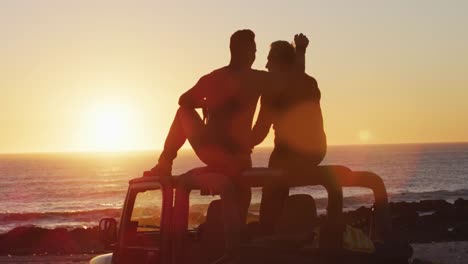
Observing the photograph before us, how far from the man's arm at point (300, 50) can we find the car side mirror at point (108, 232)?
2.07 meters

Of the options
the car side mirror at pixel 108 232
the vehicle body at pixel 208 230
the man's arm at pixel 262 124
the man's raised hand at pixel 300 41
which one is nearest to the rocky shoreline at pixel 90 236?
the car side mirror at pixel 108 232

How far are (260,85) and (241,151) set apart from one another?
0.58 metres

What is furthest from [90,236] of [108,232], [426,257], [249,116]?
[249,116]

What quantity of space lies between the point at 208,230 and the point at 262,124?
140 centimetres

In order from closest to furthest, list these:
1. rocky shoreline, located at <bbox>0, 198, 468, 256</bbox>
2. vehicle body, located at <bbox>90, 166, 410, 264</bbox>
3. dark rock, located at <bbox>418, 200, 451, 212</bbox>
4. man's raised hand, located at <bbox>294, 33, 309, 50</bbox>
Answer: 1. vehicle body, located at <bbox>90, 166, 410, 264</bbox>
2. man's raised hand, located at <bbox>294, 33, 309, 50</bbox>
3. rocky shoreline, located at <bbox>0, 198, 468, 256</bbox>
4. dark rock, located at <bbox>418, 200, 451, 212</bbox>

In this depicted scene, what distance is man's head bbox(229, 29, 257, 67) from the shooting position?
664 centimetres

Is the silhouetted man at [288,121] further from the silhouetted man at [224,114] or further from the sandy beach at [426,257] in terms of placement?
the sandy beach at [426,257]

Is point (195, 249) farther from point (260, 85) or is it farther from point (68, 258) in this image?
point (68, 258)

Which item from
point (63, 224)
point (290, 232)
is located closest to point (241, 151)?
point (290, 232)

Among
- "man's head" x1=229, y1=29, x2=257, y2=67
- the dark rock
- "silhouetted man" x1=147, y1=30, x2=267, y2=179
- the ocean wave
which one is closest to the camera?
"silhouetted man" x1=147, y1=30, x2=267, y2=179

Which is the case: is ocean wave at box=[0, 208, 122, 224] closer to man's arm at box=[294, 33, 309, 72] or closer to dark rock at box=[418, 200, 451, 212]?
dark rock at box=[418, 200, 451, 212]

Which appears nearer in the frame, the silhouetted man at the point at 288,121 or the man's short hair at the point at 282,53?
the silhouetted man at the point at 288,121

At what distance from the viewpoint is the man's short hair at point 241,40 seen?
666 centimetres

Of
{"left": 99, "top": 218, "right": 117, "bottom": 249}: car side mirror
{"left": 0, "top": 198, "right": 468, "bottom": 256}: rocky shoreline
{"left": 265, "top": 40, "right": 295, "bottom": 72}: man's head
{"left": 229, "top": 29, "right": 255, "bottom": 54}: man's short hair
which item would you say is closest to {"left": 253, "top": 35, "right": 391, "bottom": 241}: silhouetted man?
{"left": 265, "top": 40, "right": 295, "bottom": 72}: man's head
